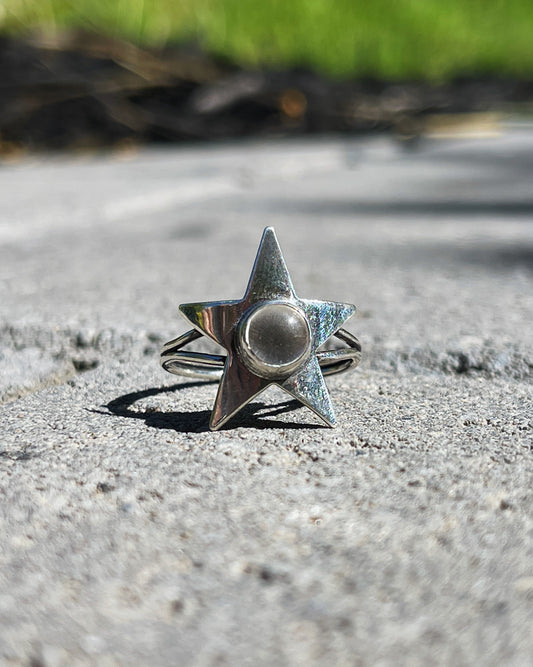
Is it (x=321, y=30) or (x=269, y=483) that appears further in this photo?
(x=321, y=30)

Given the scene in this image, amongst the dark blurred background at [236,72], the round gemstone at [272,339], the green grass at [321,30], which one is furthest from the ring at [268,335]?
the green grass at [321,30]

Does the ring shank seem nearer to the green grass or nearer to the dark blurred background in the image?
the dark blurred background

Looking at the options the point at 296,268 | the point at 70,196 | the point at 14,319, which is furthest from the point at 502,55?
the point at 14,319

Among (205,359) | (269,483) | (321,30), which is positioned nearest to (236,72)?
(321,30)

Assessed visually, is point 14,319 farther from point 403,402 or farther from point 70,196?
point 70,196

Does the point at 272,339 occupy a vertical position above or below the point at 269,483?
above

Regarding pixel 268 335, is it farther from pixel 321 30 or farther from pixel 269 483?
pixel 321 30

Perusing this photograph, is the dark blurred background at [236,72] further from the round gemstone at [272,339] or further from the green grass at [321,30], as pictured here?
the round gemstone at [272,339]
